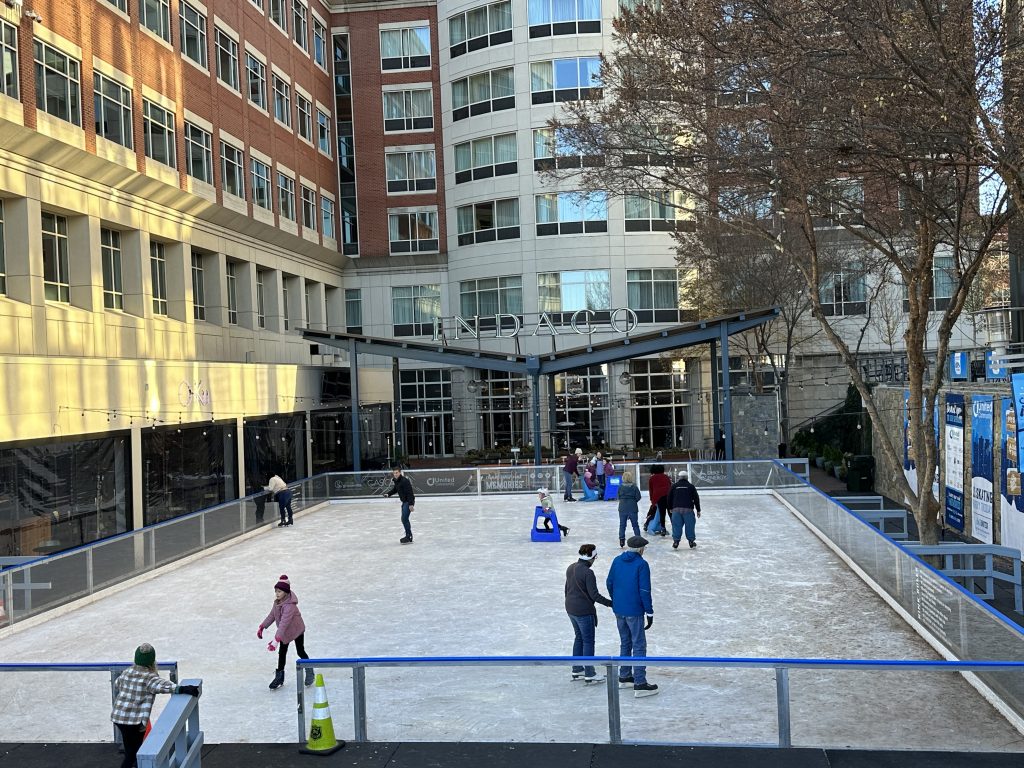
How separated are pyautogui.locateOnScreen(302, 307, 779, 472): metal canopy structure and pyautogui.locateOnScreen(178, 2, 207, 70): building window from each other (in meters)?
10.1

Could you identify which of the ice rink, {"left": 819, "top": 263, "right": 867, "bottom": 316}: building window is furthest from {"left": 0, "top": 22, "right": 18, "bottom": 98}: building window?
{"left": 819, "top": 263, "right": 867, "bottom": 316}: building window

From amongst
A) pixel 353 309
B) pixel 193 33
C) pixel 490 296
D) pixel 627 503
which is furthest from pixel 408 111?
pixel 627 503

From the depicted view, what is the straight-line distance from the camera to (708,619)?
1416cm

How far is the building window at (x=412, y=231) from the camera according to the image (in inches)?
2019

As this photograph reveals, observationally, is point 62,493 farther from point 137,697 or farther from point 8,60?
point 137,697

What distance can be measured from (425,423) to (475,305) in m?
6.74

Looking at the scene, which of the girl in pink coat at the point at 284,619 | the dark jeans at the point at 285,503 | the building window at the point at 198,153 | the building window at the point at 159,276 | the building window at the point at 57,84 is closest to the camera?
the girl in pink coat at the point at 284,619

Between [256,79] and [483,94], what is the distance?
1243 cm

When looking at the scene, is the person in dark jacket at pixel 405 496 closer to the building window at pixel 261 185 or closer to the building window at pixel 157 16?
the building window at pixel 157 16

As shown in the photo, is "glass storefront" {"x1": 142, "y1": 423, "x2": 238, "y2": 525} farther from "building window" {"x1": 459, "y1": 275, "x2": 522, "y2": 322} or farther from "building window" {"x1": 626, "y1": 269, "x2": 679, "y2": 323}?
"building window" {"x1": 626, "y1": 269, "x2": 679, "y2": 323}

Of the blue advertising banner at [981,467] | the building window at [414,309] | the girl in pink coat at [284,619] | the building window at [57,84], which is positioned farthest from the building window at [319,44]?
the girl in pink coat at [284,619]

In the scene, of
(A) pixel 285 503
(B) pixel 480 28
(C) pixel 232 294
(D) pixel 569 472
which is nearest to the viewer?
(A) pixel 285 503

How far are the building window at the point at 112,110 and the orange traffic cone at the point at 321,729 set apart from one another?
21.8 meters

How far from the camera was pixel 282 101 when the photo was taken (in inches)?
1681
